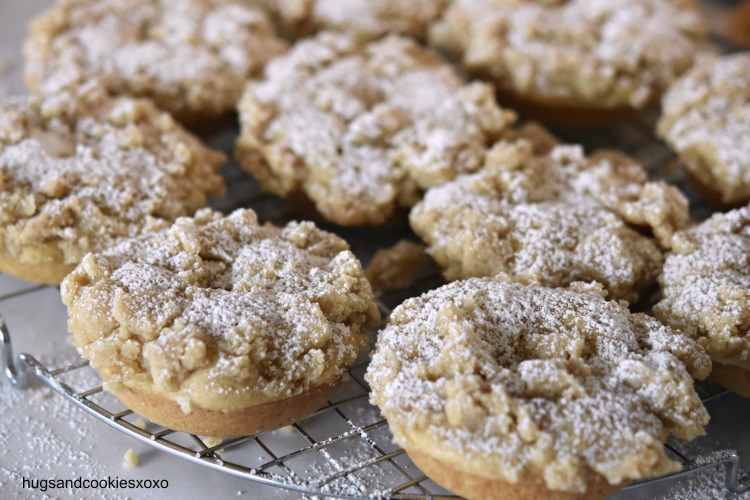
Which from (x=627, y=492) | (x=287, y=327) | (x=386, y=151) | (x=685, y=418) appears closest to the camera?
(x=685, y=418)

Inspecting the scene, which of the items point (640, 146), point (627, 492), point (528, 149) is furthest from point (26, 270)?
point (640, 146)

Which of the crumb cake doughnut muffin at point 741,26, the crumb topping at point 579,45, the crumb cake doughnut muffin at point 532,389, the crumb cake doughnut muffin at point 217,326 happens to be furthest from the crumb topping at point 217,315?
the crumb cake doughnut muffin at point 741,26

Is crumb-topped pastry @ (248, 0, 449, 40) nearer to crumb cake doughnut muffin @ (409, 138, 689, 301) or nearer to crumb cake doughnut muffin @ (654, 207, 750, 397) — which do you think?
crumb cake doughnut muffin @ (409, 138, 689, 301)

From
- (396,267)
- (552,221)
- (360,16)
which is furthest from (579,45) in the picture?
(396,267)

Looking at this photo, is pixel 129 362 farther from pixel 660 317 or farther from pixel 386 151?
pixel 660 317

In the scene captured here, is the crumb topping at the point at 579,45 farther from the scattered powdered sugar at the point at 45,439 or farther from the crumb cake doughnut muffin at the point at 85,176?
the scattered powdered sugar at the point at 45,439

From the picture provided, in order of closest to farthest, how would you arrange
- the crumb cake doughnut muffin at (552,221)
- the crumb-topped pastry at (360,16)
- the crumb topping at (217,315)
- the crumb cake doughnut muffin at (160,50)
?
the crumb topping at (217,315) < the crumb cake doughnut muffin at (552,221) < the crumb cake doughnut muffin at (160,50) < the crumb-topped pastry at (360,16)
